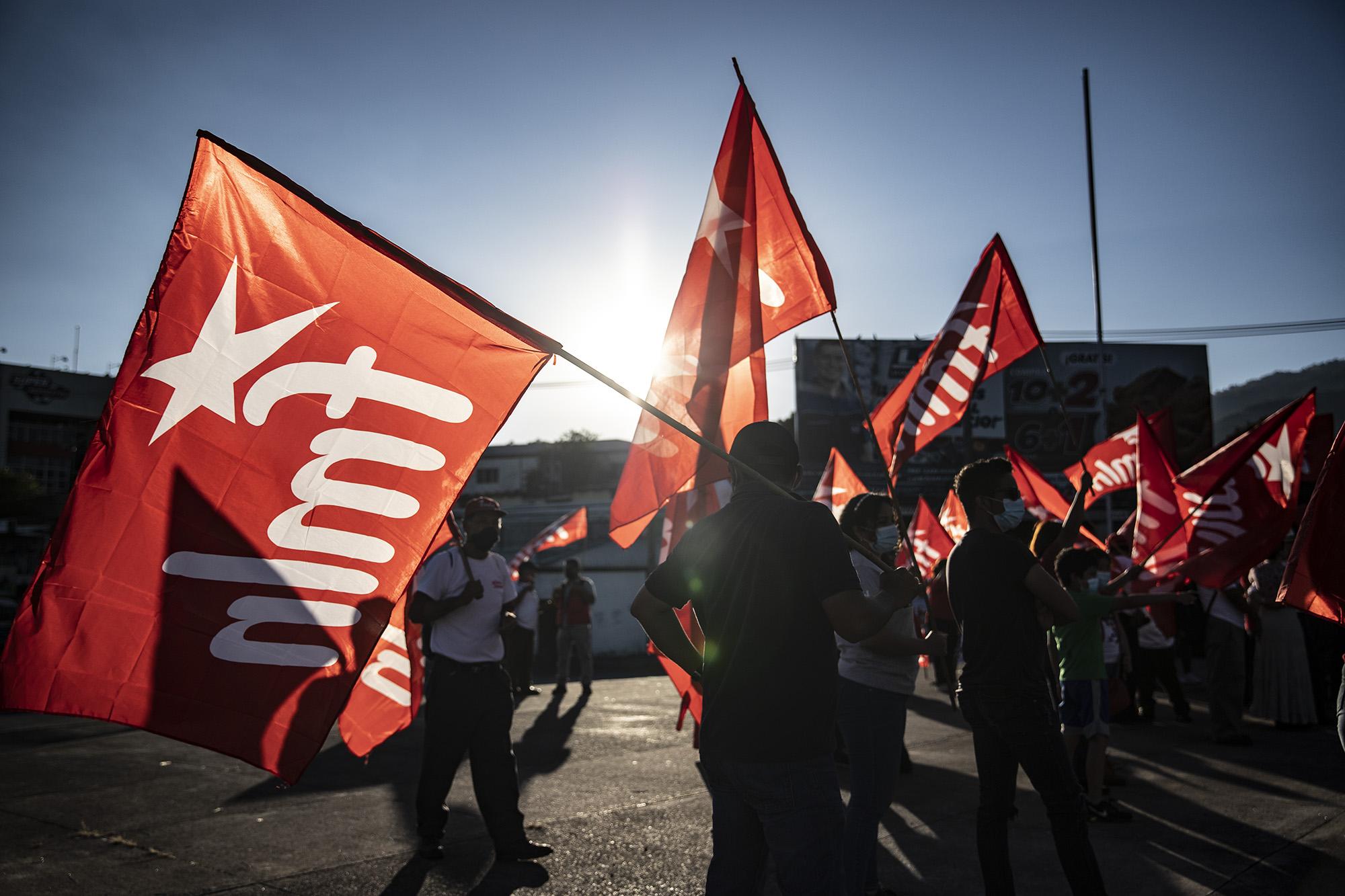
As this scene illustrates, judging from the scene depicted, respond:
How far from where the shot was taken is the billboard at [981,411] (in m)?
30.6

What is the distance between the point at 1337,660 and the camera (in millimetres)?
11625

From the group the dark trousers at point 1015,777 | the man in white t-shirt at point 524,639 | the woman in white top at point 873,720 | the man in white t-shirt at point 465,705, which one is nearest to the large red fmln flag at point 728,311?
the man in white t-shirt at point 465,705

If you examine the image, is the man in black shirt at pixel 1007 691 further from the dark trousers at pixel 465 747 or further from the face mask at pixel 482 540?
the face mask at pixel 482 540

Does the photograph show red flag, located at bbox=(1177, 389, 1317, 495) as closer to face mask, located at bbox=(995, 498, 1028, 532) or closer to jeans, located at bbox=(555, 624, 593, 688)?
face mask, located at bbox=(995, 498, 1028, 532)

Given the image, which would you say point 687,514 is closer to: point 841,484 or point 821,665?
point 841,484

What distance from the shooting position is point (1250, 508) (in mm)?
7383

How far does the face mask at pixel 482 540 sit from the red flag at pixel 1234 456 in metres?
5.10

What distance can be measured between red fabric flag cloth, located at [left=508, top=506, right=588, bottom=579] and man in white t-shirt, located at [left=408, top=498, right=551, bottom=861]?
7.39 meters

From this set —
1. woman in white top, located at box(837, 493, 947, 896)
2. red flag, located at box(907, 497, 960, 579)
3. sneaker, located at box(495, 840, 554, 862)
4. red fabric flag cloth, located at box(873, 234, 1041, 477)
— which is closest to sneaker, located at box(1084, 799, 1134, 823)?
woman in white top, located at box(837, 493, 947, 896)

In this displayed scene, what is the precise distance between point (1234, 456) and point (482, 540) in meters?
5.59

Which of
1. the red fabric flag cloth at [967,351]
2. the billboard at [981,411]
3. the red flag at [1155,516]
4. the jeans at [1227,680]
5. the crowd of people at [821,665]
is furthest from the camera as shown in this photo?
the billboard at [981,411]

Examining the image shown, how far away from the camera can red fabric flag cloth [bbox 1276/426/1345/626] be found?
447 cm

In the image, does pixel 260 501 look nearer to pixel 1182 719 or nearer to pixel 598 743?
pixel 598 743

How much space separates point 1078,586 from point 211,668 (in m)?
5.44
